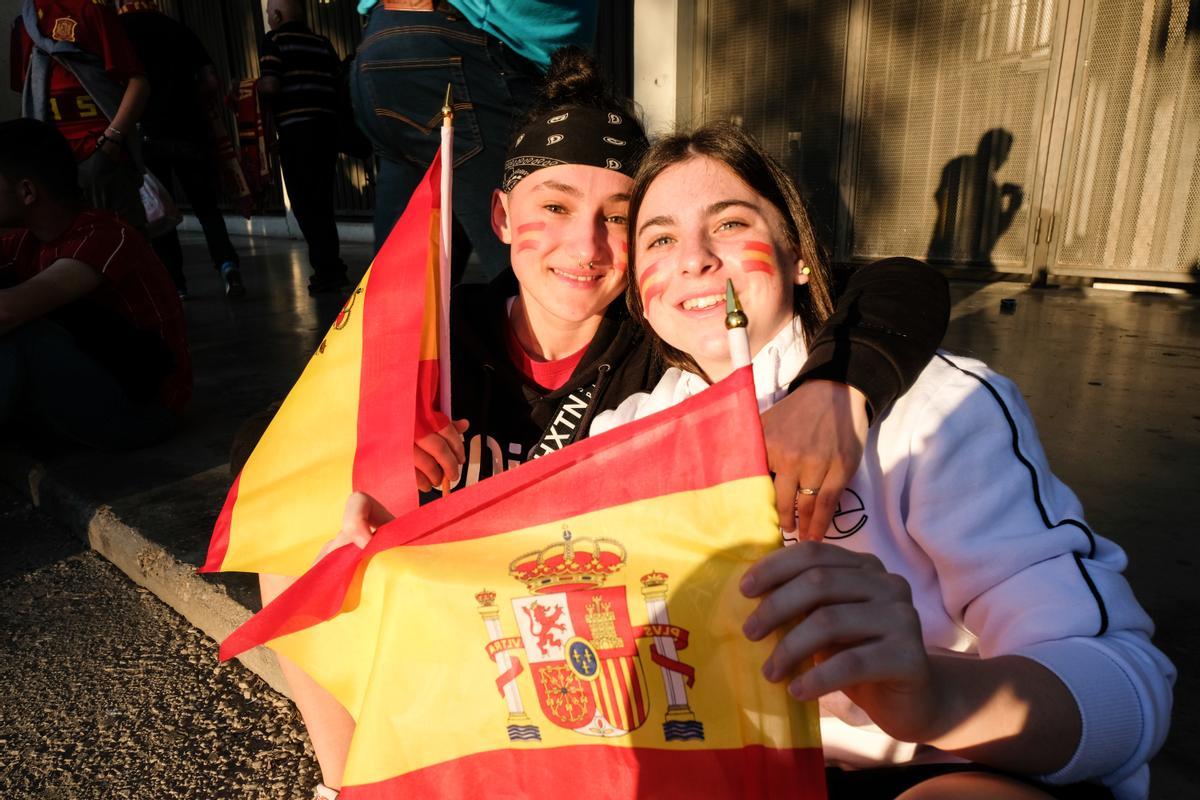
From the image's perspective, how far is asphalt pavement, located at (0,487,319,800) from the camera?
1548 mm

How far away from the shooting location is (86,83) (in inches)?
163

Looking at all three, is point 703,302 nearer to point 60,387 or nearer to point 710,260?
point 710,260

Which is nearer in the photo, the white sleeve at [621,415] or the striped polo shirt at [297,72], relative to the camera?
A: the white sleeve at [621,415]

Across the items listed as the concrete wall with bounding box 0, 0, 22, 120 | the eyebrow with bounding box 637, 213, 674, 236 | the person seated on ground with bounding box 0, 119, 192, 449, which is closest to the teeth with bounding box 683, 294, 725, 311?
the eyebrow with bounding box 637, 213, 674, 236

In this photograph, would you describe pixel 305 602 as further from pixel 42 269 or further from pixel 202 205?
pixel 202 205

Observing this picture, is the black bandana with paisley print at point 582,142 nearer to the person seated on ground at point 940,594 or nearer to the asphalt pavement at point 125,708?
the person seated on ground at point 940,594

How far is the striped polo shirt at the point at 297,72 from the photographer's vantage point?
5.53 metres

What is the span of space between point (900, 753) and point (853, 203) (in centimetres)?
571

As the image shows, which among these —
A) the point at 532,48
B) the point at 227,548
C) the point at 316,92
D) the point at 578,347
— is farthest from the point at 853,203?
the point at 227,548

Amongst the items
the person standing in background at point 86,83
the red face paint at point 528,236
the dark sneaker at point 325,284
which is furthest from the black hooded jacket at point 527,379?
the dark sneaker at point 325,284

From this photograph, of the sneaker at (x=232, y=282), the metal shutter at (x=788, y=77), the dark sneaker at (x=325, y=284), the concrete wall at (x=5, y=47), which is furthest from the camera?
the concrete wall at (x=5, y=47)

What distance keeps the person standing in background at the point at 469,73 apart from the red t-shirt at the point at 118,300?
1.29m

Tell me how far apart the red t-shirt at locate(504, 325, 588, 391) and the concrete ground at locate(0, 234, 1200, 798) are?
59 cm

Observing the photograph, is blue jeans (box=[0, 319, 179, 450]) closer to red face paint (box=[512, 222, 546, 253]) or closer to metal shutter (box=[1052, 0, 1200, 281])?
red face paint (box=[512, 222, 546, 253])
